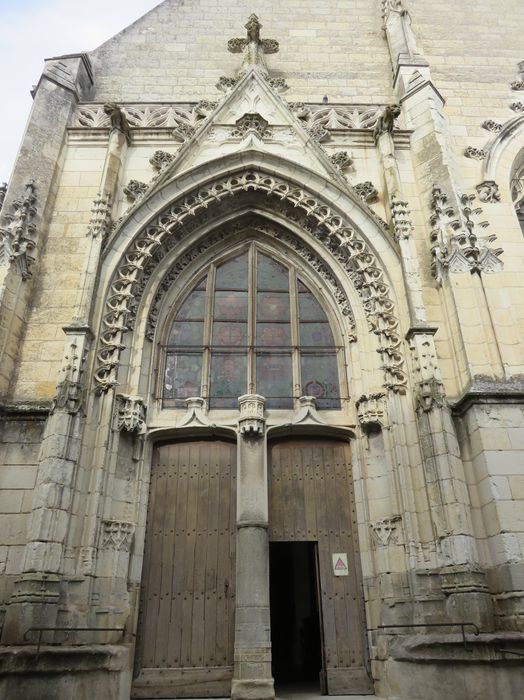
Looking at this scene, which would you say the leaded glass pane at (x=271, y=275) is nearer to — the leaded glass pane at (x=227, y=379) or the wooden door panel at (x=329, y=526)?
the leaded glass pane at (x=227, y=379)

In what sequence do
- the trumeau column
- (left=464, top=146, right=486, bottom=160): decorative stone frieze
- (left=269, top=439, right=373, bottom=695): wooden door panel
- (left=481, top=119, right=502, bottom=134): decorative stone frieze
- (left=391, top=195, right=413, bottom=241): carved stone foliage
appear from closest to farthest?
1. (left=269, top=439, right=373, bottom=695): wooden door panel
2. the trumeau column
3. (left=391, top=195, right=413, bottom=241): carved stone foliage
4. (left=464, top=146, right=486, bottom=160): decorative stone frieze
5. (left=481, top=119, right=502, bottom=134): decorative stone frieze

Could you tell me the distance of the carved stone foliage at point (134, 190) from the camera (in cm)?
893

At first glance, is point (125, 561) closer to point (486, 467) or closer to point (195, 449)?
point (195, 449)

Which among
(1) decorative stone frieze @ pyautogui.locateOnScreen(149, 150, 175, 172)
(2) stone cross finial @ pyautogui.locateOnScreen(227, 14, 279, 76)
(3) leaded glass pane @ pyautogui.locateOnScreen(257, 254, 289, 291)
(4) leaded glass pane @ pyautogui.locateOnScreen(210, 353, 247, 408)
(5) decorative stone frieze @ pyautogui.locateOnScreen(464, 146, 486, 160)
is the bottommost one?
(4) leaded glass pane @ pyautogui.locateOnScreen(210, 353, 247, 408)

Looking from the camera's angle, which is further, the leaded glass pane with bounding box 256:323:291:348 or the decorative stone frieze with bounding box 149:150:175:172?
the decorative stone frieze with bounding box 149:150:175:172

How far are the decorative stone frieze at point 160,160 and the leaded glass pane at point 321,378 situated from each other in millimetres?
4074

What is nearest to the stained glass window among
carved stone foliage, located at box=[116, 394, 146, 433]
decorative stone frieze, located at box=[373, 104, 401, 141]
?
carved stone foliage, located at box=[116, 394, 146, 433]

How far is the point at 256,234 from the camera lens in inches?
384

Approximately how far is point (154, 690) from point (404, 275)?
6349 millimetres

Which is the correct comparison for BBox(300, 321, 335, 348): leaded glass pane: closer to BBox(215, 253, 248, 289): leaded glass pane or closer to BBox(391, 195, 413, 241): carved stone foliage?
BBox(215, 253, 248, 289): leaded glass pane

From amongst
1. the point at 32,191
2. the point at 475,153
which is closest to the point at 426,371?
the point at 475,153

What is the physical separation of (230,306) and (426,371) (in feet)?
11.4

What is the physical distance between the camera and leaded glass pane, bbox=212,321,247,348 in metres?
8.75

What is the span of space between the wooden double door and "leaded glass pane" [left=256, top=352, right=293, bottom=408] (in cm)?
66
